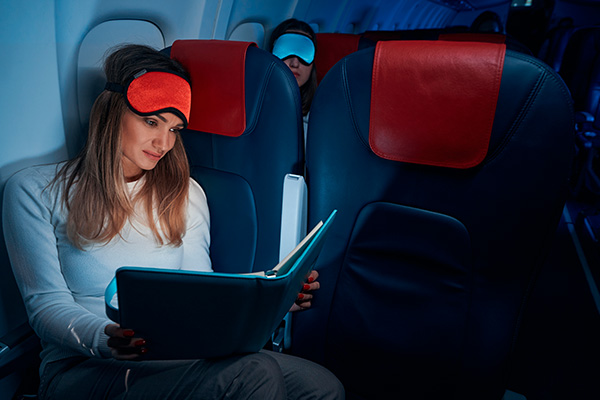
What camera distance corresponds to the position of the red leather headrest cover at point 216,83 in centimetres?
122

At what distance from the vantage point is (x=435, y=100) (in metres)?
0.96

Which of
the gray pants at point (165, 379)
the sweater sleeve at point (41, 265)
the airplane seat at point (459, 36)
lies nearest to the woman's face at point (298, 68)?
the airplane seat at point (459, 36)

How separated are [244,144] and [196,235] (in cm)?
37

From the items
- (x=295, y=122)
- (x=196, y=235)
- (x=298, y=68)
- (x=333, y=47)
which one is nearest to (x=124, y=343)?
(x=196, y=235)

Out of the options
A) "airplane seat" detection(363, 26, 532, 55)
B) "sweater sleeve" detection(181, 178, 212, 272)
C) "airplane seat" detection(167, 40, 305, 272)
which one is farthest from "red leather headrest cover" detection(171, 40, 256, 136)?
"airplane seat" detection(363, 26, 532, 55)

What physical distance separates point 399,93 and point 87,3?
3.69 feet

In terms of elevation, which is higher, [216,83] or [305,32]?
[305,32]

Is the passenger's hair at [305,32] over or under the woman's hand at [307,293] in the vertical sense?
over

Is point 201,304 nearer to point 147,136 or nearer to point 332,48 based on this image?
point 147,136

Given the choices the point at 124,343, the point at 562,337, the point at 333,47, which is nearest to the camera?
the point at 124,343

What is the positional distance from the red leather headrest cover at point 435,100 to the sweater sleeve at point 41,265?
0.93 meters

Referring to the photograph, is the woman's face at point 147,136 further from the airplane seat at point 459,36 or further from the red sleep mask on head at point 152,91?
the airplane seat at point 459,36

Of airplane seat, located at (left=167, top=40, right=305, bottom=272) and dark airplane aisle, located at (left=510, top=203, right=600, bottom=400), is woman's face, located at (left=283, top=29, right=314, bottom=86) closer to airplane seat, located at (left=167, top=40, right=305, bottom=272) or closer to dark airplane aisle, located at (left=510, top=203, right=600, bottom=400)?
airplane seat, located at (left=167, top=40, right=305, bottom=272)

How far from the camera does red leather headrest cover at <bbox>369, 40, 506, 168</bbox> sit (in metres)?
0.91
